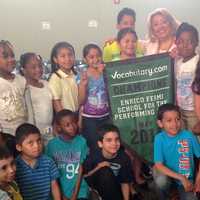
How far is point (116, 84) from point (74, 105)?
40 centimetres

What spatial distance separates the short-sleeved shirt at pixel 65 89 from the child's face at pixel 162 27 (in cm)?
87

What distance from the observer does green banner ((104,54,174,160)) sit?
10.4 ft

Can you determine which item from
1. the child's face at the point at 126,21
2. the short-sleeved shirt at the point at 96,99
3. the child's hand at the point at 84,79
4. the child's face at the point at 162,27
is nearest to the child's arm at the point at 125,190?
the short-sleeved shirt at the point at 96,99

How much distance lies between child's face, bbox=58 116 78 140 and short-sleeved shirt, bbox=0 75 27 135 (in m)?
0.31

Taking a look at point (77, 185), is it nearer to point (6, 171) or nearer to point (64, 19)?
point (6, 171)

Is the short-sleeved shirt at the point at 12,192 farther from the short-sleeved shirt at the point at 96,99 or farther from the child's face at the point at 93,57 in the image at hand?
the child's face at the point at 93,57

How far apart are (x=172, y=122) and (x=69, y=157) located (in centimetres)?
81

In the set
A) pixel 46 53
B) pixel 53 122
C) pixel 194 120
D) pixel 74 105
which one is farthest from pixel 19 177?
pixel 46 53

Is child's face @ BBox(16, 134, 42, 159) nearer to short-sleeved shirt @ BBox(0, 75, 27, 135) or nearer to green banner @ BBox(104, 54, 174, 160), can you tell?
short-sleeved shirt @ BBox(0, 75, 27, 135)

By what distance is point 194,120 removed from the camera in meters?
2.98

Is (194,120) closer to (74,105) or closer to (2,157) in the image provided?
(74,105)

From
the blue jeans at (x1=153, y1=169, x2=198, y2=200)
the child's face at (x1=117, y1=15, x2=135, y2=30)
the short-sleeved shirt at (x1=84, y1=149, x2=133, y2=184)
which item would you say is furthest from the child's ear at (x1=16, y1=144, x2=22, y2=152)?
the child's face at (x1=117, y1=15, x2=135, y2=30)

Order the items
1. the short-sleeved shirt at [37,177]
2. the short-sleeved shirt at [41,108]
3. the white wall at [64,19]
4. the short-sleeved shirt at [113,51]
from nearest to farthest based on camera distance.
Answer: the short-sleeved shirt at [37,177]
the short-sleeved shirt at [41,108]
the short-sleeved shirt at [113,51]
the white wall at [64,19]

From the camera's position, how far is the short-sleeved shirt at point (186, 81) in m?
2.93
